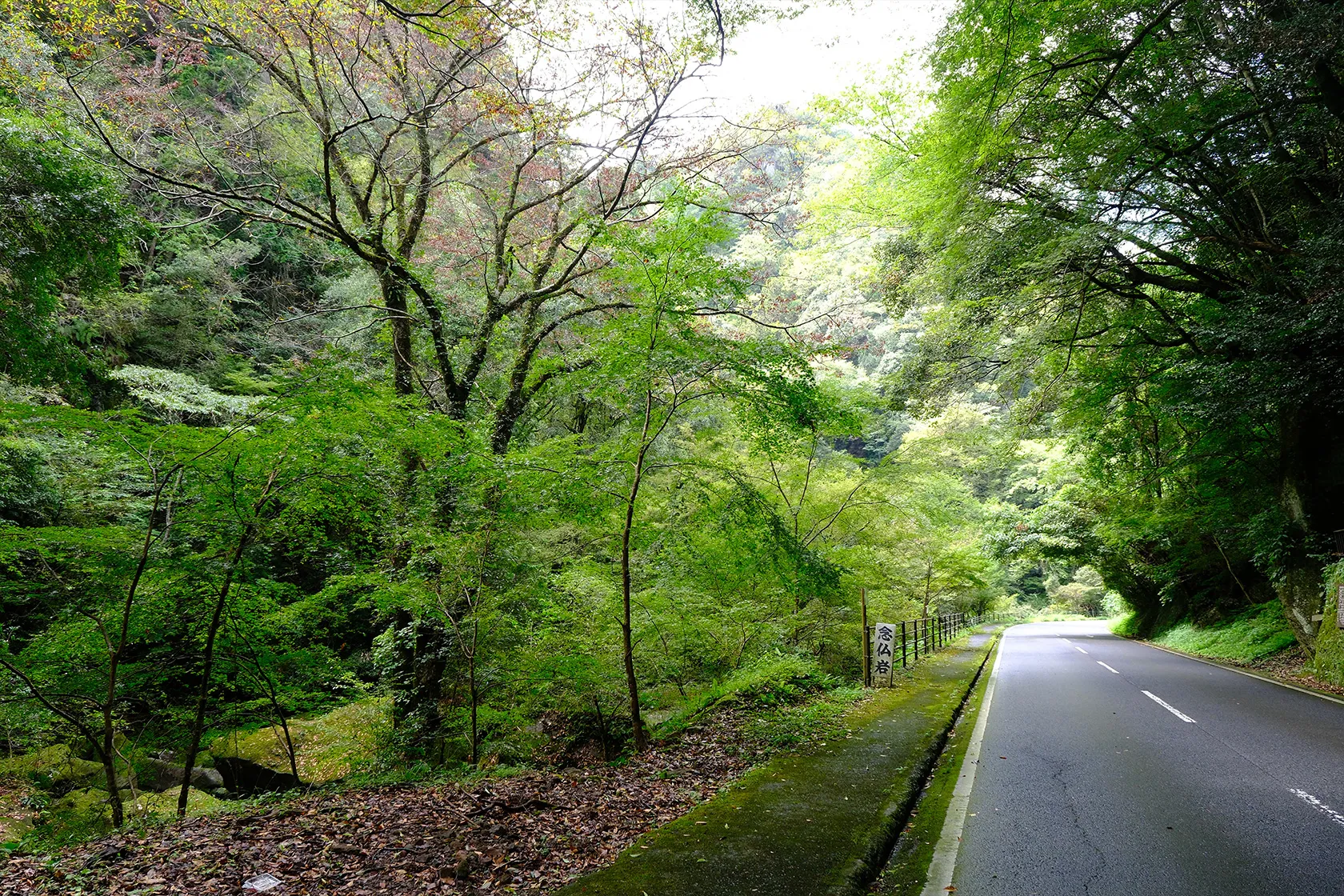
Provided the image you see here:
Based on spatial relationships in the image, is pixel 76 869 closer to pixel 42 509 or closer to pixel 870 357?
pixel 42 509

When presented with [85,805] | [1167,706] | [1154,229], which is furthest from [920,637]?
[85,805]

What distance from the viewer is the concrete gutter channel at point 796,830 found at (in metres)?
3.70

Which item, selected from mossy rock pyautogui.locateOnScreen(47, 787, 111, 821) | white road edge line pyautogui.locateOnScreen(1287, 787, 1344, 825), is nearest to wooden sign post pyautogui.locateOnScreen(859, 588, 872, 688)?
white road edge line pyautogui.locateOnScreen(1287, 787, 1344, 825)

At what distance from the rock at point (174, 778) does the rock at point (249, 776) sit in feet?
0.66

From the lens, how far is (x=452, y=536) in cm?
713

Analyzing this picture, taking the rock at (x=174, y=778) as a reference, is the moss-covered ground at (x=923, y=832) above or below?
above

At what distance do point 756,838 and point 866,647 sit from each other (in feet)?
24.0

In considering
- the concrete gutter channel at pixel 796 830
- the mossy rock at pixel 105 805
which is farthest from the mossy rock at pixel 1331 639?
the mossy rock at pixel 105 805

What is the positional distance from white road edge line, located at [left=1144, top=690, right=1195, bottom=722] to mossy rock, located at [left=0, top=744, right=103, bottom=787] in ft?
50.7

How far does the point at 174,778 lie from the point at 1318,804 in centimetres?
1441

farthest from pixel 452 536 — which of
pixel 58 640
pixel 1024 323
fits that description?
pixel 1024 323

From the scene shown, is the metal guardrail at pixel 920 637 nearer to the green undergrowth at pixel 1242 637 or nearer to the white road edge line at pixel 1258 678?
the white road edge line at pixel 1258 678

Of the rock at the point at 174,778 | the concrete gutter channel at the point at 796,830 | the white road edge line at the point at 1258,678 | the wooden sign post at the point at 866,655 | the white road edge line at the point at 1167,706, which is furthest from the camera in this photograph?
the wooden sign post at the point at 866,655

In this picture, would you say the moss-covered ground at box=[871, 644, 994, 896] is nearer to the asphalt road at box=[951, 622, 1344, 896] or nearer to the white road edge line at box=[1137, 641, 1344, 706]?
the asphalt road at box=[951, 622, 1344, 896]
